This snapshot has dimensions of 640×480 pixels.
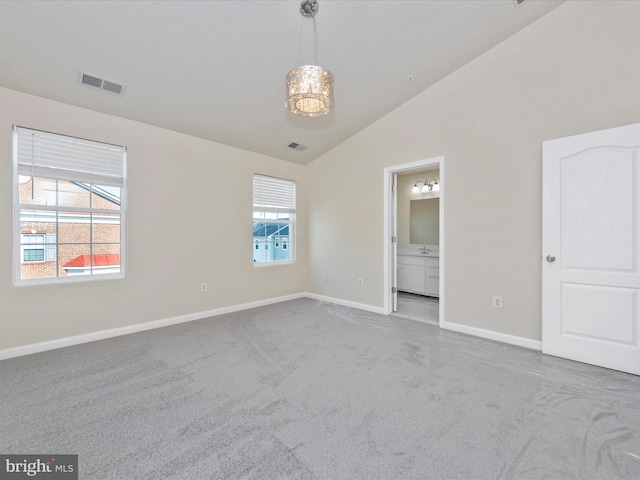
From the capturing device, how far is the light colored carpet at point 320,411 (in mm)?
1546

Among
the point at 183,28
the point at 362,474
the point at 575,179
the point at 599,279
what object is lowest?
the point at 362,474

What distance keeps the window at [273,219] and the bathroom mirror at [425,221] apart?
8.14 feet

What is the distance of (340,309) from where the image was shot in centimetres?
464

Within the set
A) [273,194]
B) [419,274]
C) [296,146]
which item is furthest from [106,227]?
[419,274]

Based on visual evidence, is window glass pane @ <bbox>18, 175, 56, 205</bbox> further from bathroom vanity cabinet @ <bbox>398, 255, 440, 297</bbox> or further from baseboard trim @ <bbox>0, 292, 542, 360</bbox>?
Result: bathroom vanity cabinet @ <bbox>398, 255, 440, 297</bbox>

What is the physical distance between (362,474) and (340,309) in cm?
317

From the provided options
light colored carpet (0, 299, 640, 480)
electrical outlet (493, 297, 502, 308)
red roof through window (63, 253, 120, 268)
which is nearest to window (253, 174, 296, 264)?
red roof through window (63, 253, 120, 268)

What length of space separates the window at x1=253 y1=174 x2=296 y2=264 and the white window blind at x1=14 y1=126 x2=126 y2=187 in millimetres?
1955

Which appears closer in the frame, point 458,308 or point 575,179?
point 575,179

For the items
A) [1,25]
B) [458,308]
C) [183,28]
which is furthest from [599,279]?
[1,25]

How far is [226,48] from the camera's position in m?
2.75

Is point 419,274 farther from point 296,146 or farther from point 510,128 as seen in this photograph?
point 296,146

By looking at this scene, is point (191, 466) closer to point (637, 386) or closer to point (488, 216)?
point (637, 386)

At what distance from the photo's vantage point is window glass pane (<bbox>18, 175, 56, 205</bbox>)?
116 inches
